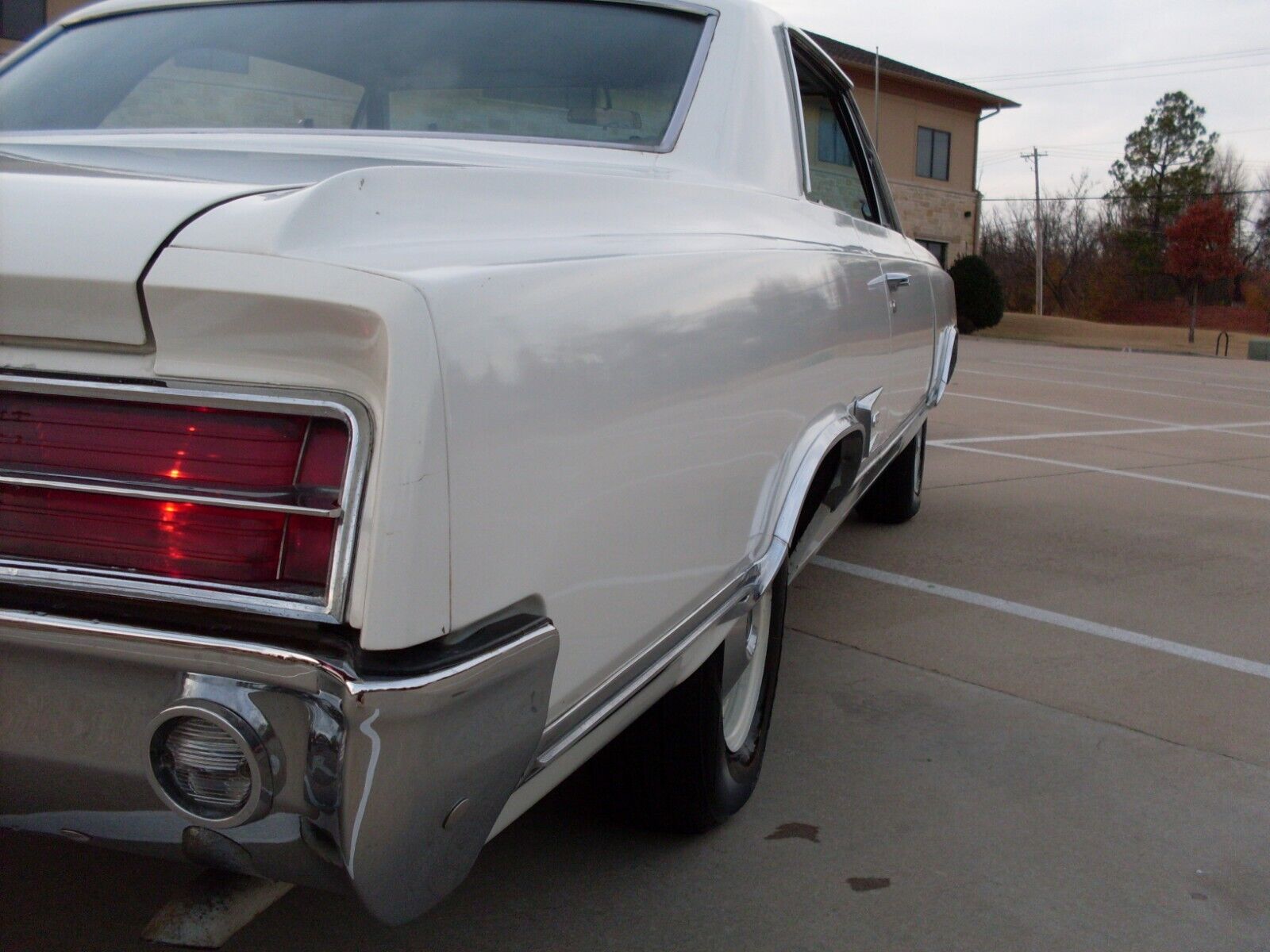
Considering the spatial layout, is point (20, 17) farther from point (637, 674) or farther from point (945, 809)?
point (637, 674)

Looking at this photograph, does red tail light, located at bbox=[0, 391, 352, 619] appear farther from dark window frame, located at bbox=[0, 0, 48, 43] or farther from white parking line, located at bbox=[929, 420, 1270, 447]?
dark window frame, located at bbox=[0, 0, 48, 43]

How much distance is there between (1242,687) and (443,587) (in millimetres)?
3130

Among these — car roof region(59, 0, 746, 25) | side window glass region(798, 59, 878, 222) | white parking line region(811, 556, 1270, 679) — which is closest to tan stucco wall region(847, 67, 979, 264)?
white parking line region(811, 556, 1270, 679)

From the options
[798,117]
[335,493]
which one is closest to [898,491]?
[798,117]

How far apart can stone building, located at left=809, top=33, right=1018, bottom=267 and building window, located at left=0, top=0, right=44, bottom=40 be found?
1953cm

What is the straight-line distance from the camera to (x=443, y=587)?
4.19 feet

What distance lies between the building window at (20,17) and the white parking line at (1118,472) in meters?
14.6

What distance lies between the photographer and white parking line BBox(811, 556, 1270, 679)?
12.6 feet

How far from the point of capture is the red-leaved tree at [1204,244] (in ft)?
137

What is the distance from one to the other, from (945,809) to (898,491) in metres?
2.96

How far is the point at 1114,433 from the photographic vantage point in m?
9.72

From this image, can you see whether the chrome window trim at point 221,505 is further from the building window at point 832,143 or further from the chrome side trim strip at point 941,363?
the chrome side trim strip at point 941,363

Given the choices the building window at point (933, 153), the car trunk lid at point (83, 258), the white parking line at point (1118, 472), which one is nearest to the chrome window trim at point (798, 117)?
the car trunk lid at point (83, 258)

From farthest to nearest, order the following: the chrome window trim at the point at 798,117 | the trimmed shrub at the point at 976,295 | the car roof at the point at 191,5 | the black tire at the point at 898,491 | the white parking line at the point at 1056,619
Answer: the trimmed shrub at the point at 976,295 → the black tire at the point at 898,491 → the white parking line at the point at 1056,619 → the chrome window trim at the point at 798,117 → the car roof at the point at 191,5
